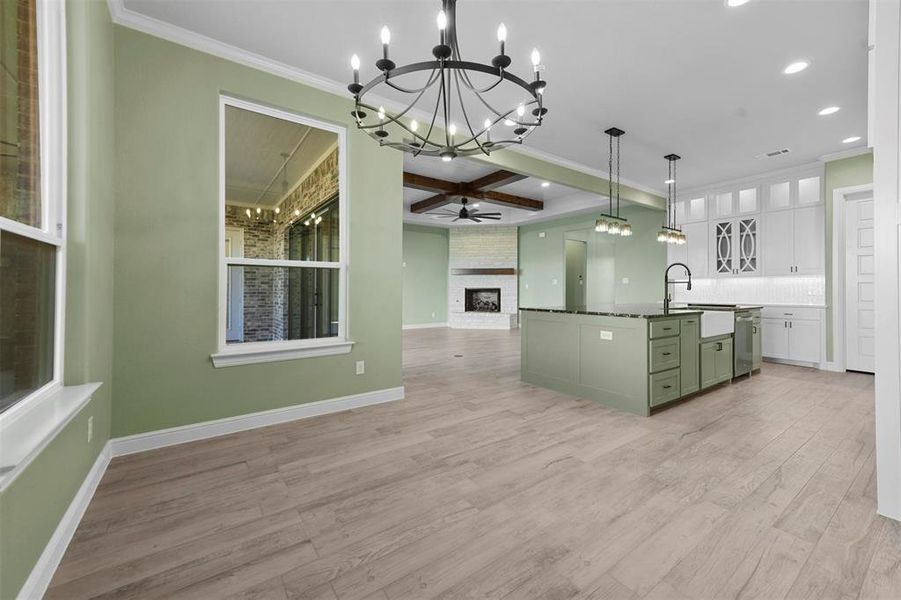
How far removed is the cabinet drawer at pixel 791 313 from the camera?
17.8 feet

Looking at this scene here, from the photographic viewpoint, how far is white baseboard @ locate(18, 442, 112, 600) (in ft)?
4.35

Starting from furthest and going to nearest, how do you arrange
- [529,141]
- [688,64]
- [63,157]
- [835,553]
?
1. [529,141]
2. [688,64]
3. [63,157]
4. [835,553]

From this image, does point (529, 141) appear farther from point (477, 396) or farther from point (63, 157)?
point (63, 157)

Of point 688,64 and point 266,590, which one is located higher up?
point 688,64

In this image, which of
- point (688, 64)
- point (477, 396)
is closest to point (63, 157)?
point (477, 396)

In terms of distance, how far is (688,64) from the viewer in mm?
3102

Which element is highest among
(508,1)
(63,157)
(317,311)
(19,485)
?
(508,1)

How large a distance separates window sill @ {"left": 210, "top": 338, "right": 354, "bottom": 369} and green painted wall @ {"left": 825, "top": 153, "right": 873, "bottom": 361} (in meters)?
6.44

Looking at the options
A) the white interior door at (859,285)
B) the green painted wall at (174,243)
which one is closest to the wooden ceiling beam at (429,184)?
the green painted wall at (174,243)

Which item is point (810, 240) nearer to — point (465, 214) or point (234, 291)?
point (465, 214)

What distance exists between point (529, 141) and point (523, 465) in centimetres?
385

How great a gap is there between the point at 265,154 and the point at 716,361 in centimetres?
497

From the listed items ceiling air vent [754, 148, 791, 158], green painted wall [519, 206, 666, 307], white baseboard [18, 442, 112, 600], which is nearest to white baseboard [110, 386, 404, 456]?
white baseboard [18, 442, 112, 600]

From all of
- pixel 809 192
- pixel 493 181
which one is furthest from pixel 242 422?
pixel 809 192
